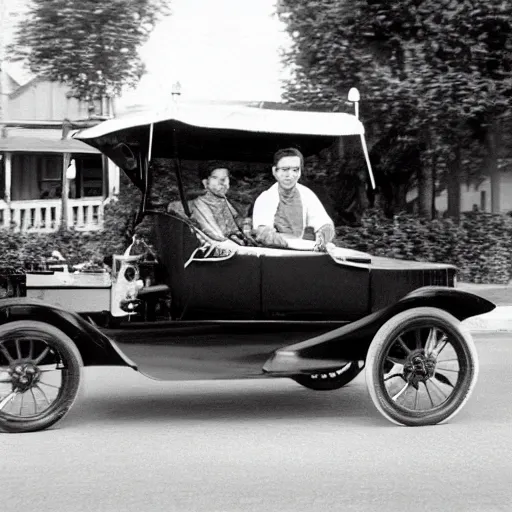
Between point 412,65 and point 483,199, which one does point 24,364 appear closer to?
point 412,65

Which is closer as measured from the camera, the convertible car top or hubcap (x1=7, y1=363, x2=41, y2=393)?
hubcap (x1=7, y1=363, x2=41, y2=393)

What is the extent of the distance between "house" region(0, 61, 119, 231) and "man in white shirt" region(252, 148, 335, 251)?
30.5ft

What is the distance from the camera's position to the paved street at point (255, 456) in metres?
4.91

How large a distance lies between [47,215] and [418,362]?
463 inches

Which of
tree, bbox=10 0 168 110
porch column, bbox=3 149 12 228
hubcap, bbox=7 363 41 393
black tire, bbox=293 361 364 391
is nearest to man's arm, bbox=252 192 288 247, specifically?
black tire, bbox=293 361 364 391

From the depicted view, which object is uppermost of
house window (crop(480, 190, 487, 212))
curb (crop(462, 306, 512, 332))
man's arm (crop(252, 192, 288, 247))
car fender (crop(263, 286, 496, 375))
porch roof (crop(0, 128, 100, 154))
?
porch roof (crop(0, 128, 100, 154))

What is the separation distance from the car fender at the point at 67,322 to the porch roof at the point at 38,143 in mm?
13044

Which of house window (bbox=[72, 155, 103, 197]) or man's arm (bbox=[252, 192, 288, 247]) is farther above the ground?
house window (bbox=[72, 155, 103, 197])

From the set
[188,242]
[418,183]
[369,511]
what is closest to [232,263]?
[188,242]

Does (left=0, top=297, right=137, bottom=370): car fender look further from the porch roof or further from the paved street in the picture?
the porch roof

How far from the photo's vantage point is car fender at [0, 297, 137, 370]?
20.1 ft

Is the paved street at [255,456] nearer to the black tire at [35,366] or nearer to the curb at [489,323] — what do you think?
the black tire at [35,366]

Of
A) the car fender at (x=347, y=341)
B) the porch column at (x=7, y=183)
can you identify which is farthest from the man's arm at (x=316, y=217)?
the porch column at (x=7, y=183)

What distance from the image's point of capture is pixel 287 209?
6957 mm
